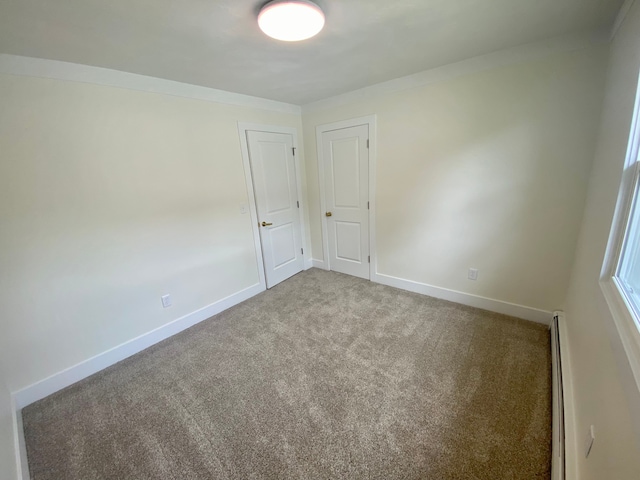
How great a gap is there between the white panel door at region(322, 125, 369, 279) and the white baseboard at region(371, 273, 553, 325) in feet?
1.31

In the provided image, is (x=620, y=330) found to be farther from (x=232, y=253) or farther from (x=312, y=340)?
(x=232, y=253)

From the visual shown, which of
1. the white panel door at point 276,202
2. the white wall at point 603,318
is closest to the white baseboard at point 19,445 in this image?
the white panel door at point 276,202

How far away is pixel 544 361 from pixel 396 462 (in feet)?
4.53

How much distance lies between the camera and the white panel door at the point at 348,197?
10.00 ft

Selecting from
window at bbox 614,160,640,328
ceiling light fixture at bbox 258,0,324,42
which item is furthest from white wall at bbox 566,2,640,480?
ceiling light fixture at bbox 258,0,324,42

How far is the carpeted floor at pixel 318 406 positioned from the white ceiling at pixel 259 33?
88.6 inches

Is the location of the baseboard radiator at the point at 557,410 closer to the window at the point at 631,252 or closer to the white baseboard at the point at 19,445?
the window at the point at 631,252

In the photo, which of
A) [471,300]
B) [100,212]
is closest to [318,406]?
[471,300]

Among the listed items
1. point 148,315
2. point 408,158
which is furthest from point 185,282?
point 408,158

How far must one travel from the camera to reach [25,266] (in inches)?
67.1

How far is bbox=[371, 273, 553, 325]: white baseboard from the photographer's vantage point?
2.29 m

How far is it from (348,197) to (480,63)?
5.80 ft

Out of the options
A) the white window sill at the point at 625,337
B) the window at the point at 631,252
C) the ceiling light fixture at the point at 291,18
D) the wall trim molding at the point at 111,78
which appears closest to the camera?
the white window sill at the point at 625,337

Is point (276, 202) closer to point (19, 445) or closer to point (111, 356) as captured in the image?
point (111, 356)
